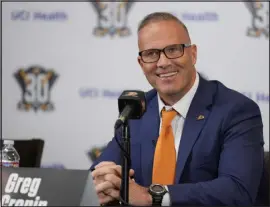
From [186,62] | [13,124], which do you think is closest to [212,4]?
[186,62]

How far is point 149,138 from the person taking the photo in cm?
264

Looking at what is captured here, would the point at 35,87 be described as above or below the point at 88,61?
below

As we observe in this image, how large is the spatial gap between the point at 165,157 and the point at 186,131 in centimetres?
16

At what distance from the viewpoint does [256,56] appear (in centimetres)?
412

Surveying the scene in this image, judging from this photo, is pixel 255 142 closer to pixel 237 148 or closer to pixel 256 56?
pixel 237 148

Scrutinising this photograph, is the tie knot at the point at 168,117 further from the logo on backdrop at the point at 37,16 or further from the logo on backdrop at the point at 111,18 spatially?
the logo on backdrop at the point at 37,16

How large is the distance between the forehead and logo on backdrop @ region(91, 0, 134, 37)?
5.57 ft

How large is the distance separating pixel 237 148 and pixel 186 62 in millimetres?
526

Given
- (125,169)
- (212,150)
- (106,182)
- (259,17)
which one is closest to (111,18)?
(259,17)

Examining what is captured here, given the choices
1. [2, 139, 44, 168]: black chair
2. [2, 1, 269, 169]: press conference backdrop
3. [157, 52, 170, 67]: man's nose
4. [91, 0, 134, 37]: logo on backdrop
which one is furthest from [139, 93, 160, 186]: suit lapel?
[91, 0, 134, 37]: logo on backdrop

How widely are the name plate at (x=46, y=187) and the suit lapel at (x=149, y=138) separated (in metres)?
1.12

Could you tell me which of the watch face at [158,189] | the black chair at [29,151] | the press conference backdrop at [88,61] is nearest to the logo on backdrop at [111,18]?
the press conference backdrop at [88,61]

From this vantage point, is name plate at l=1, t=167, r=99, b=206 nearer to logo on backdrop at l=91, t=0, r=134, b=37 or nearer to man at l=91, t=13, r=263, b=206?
man at l=91, t=13, r=263, b=206

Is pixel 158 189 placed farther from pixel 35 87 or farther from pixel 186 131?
pixel 35 87
